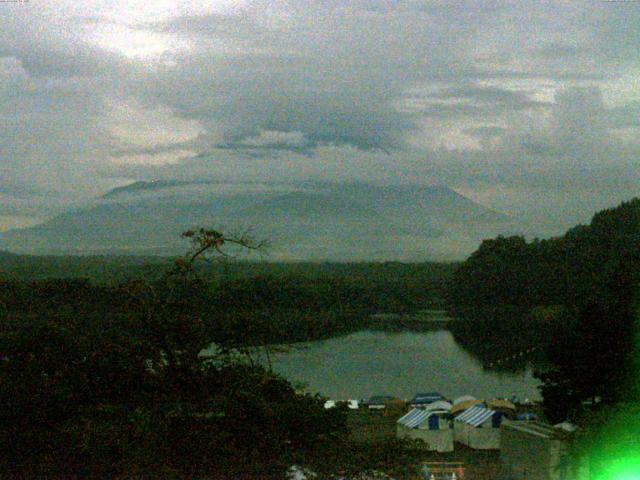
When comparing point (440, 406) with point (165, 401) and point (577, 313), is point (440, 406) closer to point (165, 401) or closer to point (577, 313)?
point (577, 313)

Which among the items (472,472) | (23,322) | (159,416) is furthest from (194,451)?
(472,472)

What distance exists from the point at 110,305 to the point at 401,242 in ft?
415

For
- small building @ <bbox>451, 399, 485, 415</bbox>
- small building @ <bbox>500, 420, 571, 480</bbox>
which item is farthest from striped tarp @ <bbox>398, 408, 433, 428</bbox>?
small building @ <bbox>500, 420, 571, 480</bbox>

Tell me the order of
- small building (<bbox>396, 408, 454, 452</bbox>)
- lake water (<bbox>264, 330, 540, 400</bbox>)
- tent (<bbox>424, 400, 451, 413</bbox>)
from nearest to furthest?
1. small building (<bbox>396, 408, 454, 452</bbox>)
2. tent (<bbox>424, 400, 451, 413</bbox>)
3. lake water (<bbox>264, 330, 540, 400</bbox>)

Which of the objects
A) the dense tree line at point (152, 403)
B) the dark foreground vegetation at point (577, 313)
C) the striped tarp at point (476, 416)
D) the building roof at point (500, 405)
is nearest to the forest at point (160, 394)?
the dense tree line at point (152, 403)

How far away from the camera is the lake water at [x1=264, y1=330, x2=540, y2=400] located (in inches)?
787

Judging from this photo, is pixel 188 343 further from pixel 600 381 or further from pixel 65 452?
pixel 600 381

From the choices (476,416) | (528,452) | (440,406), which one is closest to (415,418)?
(476,416)

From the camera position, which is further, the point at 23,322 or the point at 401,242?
the point at 401,242

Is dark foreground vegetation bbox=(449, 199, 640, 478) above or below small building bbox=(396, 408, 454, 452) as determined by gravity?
above

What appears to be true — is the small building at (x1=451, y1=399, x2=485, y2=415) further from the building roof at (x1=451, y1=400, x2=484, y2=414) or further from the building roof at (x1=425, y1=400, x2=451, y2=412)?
the building roof at (x1=425, y1=400, x2=451, y2=412)

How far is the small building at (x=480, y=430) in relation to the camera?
460 inches

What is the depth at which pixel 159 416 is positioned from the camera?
3.65 m

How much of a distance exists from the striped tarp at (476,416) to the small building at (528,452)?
3268mm
